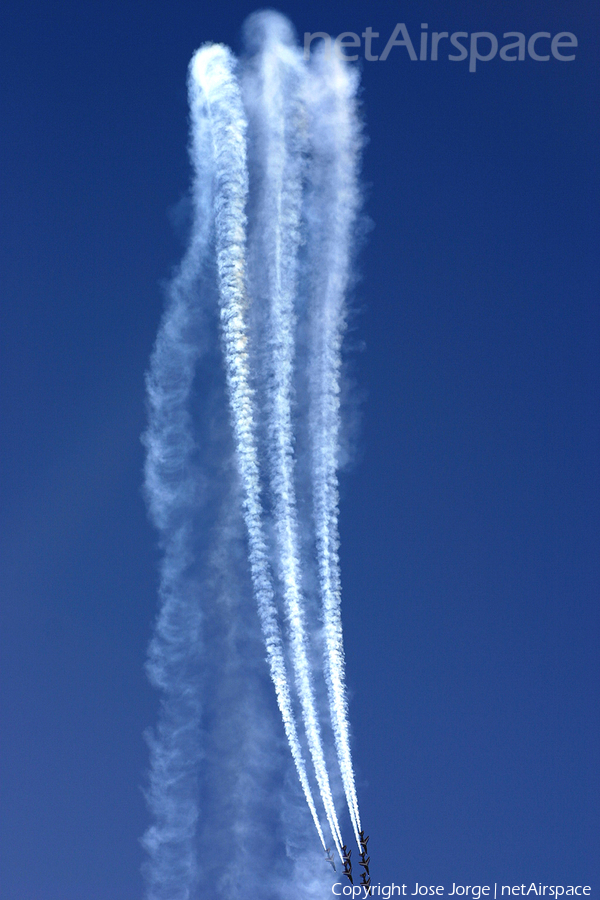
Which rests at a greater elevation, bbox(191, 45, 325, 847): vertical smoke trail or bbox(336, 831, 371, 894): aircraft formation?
bbox(191, 45, 325, 847): vertical smoke trail

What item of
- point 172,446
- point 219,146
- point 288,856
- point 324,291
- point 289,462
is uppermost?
point 219,146

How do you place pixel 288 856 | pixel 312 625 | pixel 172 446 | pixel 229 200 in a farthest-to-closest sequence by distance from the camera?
pixel 288 856, pixel 172 446, pixel 312 625, pixel 229 200

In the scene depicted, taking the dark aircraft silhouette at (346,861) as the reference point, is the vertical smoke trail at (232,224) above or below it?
above

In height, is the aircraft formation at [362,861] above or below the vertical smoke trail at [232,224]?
below

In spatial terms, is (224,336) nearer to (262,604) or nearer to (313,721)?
(262,604)

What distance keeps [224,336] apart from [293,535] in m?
6.63

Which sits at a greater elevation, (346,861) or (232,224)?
(232,224)

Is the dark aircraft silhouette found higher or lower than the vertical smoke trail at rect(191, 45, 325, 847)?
lower

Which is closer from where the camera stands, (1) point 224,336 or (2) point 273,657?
(1) point 224,336

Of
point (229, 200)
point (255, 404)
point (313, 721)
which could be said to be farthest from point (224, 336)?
point (313, 721)

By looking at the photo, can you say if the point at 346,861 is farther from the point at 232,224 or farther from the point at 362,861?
the point at 232,224

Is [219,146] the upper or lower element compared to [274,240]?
upper

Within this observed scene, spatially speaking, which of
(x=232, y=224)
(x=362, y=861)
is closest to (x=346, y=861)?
(x=362, y=861)

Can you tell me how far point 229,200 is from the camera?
27.7m
